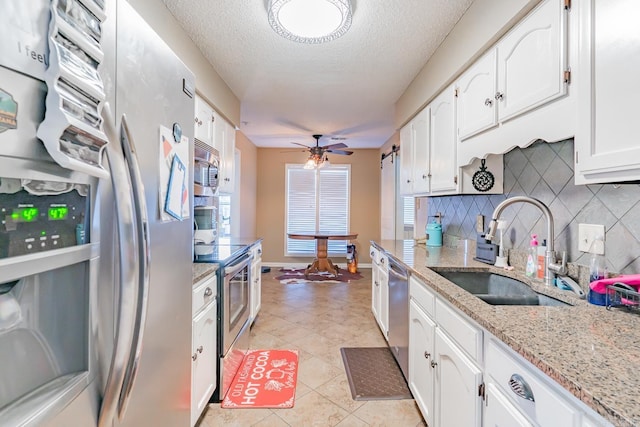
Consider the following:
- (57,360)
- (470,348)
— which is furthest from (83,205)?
(470,348)

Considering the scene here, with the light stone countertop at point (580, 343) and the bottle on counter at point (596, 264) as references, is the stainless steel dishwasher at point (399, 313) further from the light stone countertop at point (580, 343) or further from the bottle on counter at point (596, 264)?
the bottle on counter at point (596, 264)

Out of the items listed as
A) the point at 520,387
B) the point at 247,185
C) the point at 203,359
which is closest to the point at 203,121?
the point at 203,359

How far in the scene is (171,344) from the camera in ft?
3.26

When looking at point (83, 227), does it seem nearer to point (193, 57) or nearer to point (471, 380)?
point (471, 380)

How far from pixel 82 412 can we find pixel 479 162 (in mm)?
2257

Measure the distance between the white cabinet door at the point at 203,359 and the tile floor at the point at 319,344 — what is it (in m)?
0.20

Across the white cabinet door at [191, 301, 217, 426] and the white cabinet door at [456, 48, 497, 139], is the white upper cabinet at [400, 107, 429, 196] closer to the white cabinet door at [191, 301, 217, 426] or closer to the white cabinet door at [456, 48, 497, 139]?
the white cabinet door at [456, 48, 497, 139]

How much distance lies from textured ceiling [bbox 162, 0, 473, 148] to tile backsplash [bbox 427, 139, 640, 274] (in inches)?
42.1

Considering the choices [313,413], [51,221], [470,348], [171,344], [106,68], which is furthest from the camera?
[313,413]

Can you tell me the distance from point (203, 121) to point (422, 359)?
2.35m

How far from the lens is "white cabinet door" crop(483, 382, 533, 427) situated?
88 centimetres

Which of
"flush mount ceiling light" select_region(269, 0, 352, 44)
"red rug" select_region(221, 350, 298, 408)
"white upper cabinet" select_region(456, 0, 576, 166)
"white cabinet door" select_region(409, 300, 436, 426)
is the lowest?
"red rug" select_region(221, 350, 298, 408)

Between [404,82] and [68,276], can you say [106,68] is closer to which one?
[68,276]

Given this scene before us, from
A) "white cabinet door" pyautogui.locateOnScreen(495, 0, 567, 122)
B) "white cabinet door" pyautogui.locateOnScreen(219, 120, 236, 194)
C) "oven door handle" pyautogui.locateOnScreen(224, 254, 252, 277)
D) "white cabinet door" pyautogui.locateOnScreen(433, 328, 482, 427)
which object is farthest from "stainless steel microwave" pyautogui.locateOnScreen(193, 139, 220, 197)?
"white cabinet door" pyautogui.locateOnScreen(495, 0, 567, 122)
